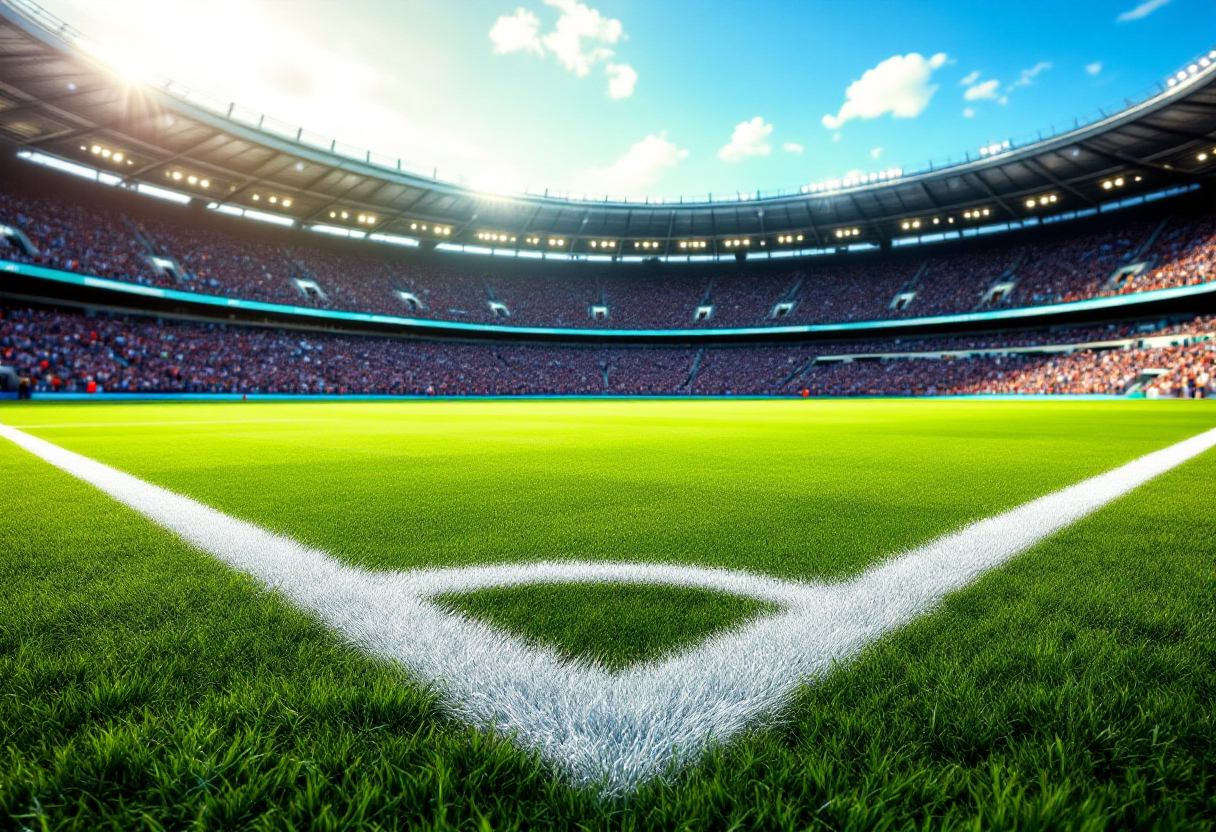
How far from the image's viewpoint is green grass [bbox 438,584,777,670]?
1.76m

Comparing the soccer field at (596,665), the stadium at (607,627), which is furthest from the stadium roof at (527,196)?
the soccer field at (596,665)

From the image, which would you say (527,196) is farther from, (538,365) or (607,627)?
(607,627)

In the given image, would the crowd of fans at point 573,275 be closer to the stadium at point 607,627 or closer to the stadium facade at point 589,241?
the stadium facade at point 589,241

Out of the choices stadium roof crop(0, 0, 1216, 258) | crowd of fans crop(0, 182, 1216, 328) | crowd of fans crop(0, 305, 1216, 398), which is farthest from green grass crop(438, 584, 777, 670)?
crowd of fans crop(0, 182, 1216, 328)

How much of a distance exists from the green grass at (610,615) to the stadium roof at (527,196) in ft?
98.5

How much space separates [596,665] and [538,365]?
4591cm

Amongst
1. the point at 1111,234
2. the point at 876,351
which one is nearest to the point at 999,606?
the point at 876,351

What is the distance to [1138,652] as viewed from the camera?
5.33 ft

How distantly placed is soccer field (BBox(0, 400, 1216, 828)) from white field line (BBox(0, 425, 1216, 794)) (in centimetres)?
1

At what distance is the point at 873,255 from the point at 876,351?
10.5 metres

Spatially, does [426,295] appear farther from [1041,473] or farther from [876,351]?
[1041,473]

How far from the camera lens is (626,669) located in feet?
5.21

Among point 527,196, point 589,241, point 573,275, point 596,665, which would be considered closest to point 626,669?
point 596,665

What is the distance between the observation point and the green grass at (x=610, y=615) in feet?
5.77
